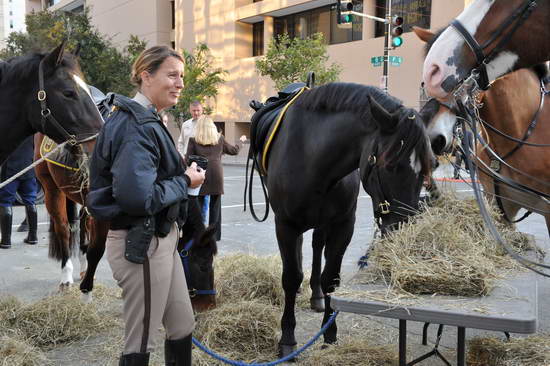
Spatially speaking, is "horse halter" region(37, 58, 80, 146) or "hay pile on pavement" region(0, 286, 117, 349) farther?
"hay pile on pavement" region(0, 286, 117, 349)

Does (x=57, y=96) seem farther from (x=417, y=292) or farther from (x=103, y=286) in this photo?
(x=417, y=292)

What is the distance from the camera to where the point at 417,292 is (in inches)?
92.5

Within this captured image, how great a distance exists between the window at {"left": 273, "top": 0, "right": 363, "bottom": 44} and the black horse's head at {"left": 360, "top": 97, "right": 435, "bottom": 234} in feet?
72.4

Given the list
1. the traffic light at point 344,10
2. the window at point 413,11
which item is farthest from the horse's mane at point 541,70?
the window at point 413,11

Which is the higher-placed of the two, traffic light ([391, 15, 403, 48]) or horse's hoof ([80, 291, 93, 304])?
traffic light ([391, 15, 403, 48])

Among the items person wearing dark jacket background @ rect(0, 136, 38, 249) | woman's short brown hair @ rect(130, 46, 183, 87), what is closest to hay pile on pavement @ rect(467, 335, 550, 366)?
woman's short brown hair @ rect(130, 46, 183, 87)

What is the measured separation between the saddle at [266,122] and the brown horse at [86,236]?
0.76 metres

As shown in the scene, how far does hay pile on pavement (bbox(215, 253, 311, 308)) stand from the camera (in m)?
4.20

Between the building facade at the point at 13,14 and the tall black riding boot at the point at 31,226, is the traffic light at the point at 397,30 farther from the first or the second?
the building facade at the point at 13,14

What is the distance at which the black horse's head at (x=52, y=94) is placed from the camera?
3209 millimetres

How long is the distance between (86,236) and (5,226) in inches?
86.2

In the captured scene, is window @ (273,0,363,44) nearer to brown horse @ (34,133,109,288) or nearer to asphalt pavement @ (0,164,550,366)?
asphalt pavement @ (0,164,550,366)

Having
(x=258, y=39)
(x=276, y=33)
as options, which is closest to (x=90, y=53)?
(x=258, y=39)

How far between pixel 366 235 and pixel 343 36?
Result: 1918 cm
